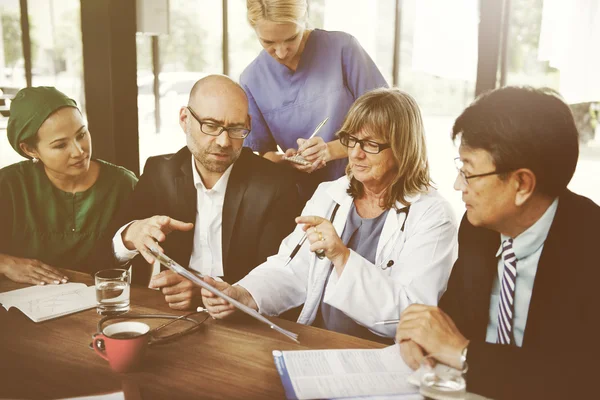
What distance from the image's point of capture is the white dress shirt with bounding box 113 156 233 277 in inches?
87.3

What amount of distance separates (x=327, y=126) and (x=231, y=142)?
61 centimetres

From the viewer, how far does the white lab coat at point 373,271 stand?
164 centimetres

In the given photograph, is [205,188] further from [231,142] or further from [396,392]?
[396,392]

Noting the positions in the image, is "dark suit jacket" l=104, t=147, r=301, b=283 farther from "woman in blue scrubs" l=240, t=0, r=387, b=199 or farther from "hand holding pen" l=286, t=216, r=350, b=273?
"hand holding pen" l=286, t=216, r=350, b=273

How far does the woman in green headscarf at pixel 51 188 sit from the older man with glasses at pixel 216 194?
0.25m

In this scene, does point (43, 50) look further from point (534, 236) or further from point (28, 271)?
point (534, 236)

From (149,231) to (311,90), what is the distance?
114 centimetres

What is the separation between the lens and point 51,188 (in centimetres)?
235

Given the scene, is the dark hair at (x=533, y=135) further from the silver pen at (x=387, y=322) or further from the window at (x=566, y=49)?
the window at (x=566, y=49)

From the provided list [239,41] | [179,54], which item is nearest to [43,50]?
[179,54]

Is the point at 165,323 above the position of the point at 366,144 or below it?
below

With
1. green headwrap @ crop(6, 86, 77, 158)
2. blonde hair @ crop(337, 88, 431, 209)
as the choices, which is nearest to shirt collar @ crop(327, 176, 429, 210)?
blonde hair @ crop(337, 88, 431, 209)

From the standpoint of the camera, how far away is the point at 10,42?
3451 millimetres

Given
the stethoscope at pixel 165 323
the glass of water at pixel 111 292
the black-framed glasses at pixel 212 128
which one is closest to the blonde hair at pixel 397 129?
the black-framed glasses at pixel 212 128
